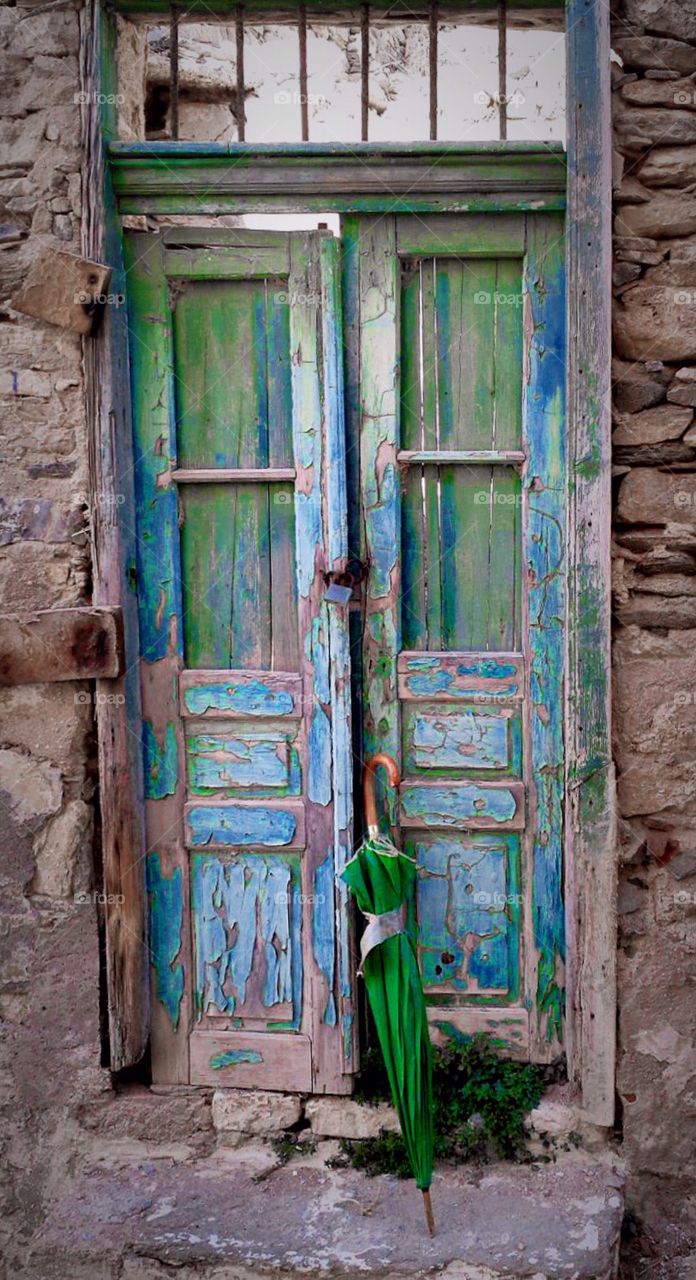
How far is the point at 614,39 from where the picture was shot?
2566 mm

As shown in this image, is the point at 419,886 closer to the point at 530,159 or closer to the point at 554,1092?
the point at 554,1092

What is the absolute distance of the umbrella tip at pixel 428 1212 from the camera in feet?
8.20

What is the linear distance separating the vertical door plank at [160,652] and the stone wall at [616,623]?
18 centimetres

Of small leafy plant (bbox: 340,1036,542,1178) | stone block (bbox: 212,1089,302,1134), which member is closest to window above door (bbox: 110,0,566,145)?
small leafy plant (bbox: 340,1036,542,1178)

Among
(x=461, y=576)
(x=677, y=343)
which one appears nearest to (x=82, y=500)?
(x=461, y=576)

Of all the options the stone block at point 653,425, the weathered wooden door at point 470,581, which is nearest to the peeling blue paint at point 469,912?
the weathered wooden door at point 470,581

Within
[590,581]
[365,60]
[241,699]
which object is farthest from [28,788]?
[365,60]

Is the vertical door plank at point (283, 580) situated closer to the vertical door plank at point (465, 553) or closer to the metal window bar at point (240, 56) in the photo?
the vertical door plank at point (465, 553)

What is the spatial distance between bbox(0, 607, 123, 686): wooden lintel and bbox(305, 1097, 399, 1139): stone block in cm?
146

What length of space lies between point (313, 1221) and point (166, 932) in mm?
889

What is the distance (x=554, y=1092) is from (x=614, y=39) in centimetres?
297

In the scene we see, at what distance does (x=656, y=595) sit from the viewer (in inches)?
105

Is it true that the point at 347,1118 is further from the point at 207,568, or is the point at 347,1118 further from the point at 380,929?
the point at 207,568

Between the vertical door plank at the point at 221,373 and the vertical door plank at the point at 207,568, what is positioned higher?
the vertical door plank at the point at 221,373
